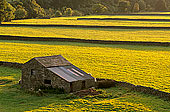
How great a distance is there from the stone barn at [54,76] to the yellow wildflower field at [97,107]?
3.56 meters

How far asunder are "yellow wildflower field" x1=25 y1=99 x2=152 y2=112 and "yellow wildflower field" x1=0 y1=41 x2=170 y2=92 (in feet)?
22.9

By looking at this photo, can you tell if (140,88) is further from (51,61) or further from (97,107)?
(51,61)

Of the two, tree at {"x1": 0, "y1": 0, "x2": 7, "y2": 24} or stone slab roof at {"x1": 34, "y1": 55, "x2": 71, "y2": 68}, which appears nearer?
stone slab roof at {"x1": 34, "y1": 55, "x2": 71, "y2": 68}

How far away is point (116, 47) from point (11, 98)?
125 ft

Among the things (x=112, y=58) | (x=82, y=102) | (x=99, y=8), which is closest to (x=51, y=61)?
Result: (x=82, y=102)

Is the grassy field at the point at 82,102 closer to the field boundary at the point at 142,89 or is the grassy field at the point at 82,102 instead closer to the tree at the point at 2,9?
the field boundary at the point at 142,89

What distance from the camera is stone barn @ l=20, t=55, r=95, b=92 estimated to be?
113 feet

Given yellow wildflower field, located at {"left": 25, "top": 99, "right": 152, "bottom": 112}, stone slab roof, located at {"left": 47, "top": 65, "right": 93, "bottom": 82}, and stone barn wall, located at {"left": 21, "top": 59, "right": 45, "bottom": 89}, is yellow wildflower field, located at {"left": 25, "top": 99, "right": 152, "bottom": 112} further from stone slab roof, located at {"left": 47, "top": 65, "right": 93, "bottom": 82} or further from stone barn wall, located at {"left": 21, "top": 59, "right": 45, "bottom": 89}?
stone barn wall, located at {"left": 21, "top": 59, "right": 45, "bottom": 89}

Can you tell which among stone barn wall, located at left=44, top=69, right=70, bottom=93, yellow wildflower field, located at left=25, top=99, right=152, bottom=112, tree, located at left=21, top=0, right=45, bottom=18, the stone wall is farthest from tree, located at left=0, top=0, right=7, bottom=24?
yellow wildflower field, located at left=25, top=99, right=152, bottom=112

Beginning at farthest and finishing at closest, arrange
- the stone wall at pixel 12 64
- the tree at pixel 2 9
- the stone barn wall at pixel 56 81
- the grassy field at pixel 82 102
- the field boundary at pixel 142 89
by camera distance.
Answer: the tree at pixel 2 9
the stone wall at pixel 12 64
the stone barn wall at pixel 56 81
the field boundary at pixel 142 89
the grassy field at pixel 82 102

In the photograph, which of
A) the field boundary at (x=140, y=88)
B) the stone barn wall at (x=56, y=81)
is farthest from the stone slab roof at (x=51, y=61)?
the field boundary at (x=140, y=88)

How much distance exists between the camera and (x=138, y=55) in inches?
2296

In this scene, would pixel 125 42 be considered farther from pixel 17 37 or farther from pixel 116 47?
pixel 17 37

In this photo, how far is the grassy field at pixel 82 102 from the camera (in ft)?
96.5
